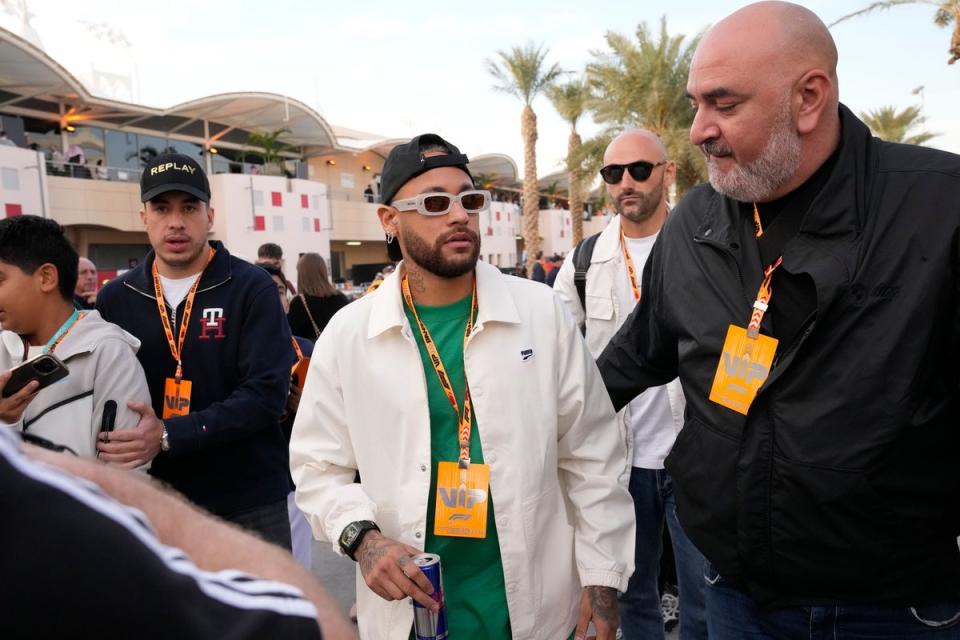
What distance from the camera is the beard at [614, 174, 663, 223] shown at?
142 inches

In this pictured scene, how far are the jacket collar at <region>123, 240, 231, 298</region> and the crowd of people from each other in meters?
0.01

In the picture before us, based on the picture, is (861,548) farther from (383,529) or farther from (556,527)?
(383,529)

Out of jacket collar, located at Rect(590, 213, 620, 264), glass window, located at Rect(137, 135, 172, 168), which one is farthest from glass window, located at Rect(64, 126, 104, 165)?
jacket collar, located at Rect(590, 213, 620, 264)

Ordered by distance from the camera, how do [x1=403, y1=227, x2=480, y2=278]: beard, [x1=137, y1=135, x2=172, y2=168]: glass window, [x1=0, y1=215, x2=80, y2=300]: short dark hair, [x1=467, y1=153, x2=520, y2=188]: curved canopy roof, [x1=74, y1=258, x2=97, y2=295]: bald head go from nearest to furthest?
[x1=403, y1=227, x2=480, y2=278]: beard < [x1=0, y1=215, x2=80, y2=300]: short dark hair < [x1=74, y1=258, x2=97, y2=295]: bald head < [x1=137, y1=135, x2=172, y2=168]: glass window < [x1=467, y1=153, x2=520, y2=188]: curved canopy roof

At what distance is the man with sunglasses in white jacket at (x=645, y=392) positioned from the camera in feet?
10.0

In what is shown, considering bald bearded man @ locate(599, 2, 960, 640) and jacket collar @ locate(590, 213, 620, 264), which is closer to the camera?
bald bearded man @ locate(599, 2, 960, 640)

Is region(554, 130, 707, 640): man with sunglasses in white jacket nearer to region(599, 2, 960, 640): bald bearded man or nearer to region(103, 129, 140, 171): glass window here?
region(599, 2, 960, 640): bald bearded man

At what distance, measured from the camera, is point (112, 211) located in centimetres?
2623

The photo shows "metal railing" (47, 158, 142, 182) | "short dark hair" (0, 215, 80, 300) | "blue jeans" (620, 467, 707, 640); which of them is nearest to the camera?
"short dark hair" (0, 215, 80, 300)

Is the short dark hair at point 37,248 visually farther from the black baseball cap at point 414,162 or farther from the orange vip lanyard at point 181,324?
the black baseball cap at point 414,162

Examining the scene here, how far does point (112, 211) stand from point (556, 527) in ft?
94.1

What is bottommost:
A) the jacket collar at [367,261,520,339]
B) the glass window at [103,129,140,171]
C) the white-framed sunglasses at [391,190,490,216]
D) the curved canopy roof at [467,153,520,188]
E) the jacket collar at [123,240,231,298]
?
the jacket collar at [367,261,520,339]

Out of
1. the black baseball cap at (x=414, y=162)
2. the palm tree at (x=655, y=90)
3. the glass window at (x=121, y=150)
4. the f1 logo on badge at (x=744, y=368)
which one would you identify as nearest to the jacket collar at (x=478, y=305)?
the black baseball cap at (x=414, y=162)

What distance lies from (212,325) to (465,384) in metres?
1.36
